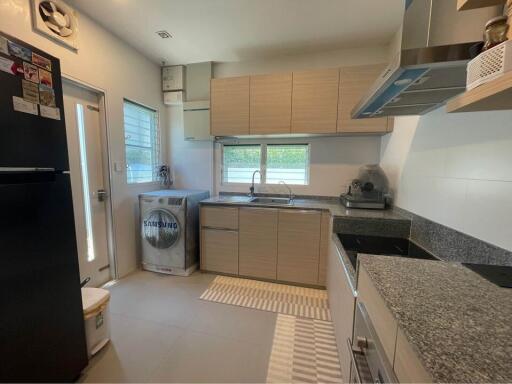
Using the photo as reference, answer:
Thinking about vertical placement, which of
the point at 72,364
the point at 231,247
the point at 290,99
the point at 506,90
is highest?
the point at 290,99

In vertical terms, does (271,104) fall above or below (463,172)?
above

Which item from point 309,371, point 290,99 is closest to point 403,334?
point 309,371

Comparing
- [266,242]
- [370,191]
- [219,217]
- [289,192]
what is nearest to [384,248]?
[370,191]

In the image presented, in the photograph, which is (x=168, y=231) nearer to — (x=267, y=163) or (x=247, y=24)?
(x=267, y=163)

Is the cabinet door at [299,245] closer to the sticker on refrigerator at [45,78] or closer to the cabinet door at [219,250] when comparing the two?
the cabinet door at [219,250]

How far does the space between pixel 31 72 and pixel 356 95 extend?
2.48m

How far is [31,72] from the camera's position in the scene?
106 cm

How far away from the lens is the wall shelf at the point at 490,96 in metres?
0.53

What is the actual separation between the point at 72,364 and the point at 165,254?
141 cm

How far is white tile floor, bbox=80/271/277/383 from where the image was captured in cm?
142

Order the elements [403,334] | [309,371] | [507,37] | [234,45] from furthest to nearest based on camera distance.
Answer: [234,45], [309,371], [507,37], [403,334]

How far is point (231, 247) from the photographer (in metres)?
2.60

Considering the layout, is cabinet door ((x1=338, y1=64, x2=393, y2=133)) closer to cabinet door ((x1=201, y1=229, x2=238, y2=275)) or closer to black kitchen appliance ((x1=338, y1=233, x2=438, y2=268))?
black kitchen appliance ((x1=338, y1=233, x2=438, y2=268))

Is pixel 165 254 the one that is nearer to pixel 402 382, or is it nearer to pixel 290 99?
pixel 290 99
